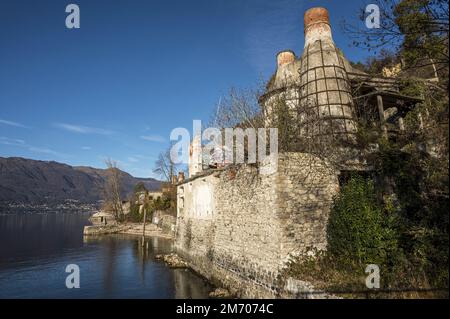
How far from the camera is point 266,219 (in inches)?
431

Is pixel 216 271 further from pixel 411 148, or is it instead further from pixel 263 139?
pixel 411 148

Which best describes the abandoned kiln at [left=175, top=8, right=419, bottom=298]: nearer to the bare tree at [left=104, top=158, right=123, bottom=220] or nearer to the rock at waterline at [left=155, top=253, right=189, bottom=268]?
the rock at waterline at [left=155, top=253, right=189, bottom=268]

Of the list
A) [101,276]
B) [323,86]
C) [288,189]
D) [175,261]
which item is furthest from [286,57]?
[101,276]

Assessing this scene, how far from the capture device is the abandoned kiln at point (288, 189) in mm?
10484

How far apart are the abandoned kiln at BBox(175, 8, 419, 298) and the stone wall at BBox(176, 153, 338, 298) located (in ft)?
0.11

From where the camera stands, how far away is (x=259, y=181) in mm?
11562

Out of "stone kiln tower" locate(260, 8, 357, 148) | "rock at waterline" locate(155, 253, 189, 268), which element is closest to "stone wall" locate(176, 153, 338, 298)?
"stone kiln tower" locate(260, 8, 357, 148)

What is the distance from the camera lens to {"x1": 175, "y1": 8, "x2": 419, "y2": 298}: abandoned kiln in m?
10.5

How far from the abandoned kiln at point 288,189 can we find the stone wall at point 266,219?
0.11 ft

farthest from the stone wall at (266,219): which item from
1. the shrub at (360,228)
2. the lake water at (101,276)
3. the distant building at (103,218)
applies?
the distant building at (103,218)
